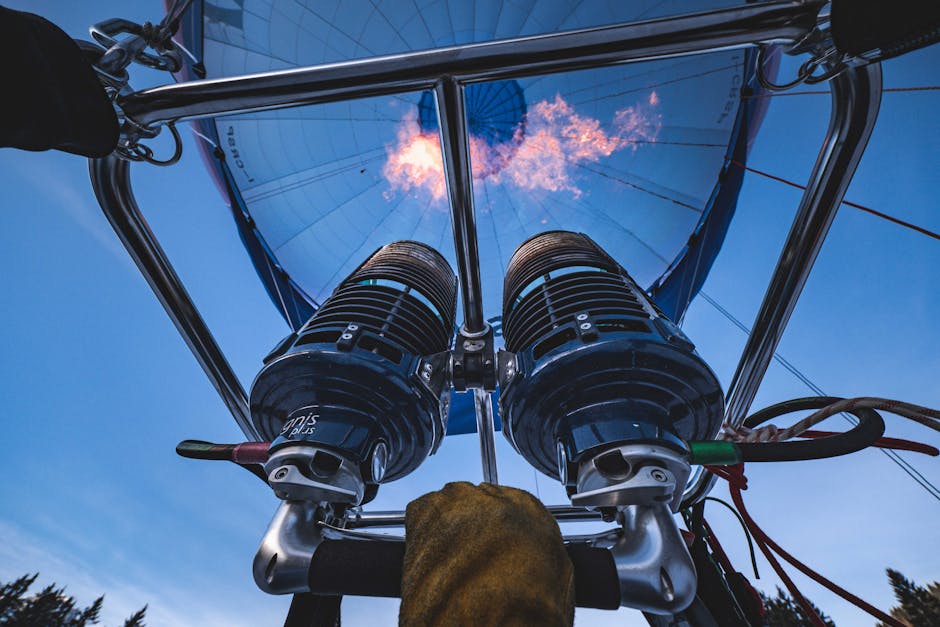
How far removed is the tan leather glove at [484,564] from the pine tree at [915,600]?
79.1 ft

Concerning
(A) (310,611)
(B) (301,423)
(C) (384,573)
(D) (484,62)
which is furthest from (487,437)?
(D) (484,62)

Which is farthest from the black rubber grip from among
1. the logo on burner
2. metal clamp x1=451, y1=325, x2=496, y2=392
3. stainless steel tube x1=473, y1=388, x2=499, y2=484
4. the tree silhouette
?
the tree silhouette

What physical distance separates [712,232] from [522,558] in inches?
189

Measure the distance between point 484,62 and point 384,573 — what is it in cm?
116

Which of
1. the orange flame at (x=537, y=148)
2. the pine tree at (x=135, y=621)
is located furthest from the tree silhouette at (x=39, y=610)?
the orange flame at (x=537, y=148)

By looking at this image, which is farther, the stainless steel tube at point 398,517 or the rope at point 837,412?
the stainless steel tube at point 398,517

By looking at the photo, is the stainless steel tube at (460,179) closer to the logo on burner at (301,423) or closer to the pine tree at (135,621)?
the logo on burner at (301,423)

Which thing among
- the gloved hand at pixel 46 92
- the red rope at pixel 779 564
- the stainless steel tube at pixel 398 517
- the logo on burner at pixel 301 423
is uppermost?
the gloved hand at pixel 46 92

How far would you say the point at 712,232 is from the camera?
4.70 meters

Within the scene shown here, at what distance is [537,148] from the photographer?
483 cm

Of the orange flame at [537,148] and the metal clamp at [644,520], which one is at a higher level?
the orange flame at [537,148]

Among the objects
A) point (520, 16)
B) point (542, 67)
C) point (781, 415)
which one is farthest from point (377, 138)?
point (781, 415)

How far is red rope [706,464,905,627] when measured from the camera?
46.3 inches

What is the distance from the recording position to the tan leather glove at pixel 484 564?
66 centimetres
